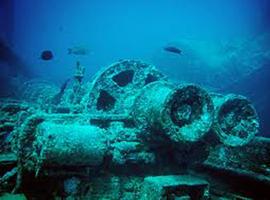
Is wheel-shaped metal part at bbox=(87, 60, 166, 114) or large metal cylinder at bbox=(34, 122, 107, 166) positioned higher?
wheel-shaped metal part at bbox=(87, 60, 166, 114)

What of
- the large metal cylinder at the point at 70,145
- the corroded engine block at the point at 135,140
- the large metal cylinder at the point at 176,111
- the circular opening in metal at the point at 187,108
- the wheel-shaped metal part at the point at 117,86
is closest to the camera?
the large metal cylinder at the point at 70,145

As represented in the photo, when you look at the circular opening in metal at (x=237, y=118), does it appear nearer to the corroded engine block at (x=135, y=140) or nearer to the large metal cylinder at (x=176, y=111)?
the corroded engine block at (x=135, y=140)

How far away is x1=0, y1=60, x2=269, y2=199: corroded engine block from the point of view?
154 inches

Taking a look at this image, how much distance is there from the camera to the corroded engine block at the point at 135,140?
3910 mm

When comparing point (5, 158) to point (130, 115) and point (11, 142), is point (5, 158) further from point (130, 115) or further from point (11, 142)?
point (130, 115)

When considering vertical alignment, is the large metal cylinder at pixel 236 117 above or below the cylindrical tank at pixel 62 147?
above

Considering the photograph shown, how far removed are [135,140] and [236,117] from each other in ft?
7.86

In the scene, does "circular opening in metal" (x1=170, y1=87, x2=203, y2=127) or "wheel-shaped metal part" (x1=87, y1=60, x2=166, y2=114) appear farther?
"wheel-shaped metal part" (x1=87, y1=60, x2=166, y2=114)

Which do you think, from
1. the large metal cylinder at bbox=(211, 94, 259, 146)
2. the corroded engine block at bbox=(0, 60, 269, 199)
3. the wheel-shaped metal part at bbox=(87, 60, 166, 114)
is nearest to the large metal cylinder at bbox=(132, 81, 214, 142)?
the corroded engine block at bbox=(0, 60, 269, 199)

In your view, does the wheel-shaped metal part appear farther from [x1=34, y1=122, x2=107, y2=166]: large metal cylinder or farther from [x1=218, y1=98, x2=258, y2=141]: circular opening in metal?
[x1=34, y1=122, x2=107, y2=166]: large metal cylinder

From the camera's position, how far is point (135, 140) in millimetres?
4965

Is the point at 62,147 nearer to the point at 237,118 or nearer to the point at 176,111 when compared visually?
the point at 176,111

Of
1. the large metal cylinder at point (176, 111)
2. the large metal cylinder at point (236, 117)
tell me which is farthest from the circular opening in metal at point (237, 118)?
the large metal cylinder at point (176, 111)

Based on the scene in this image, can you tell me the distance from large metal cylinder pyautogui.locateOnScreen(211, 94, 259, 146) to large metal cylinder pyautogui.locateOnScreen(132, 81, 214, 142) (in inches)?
31.6
